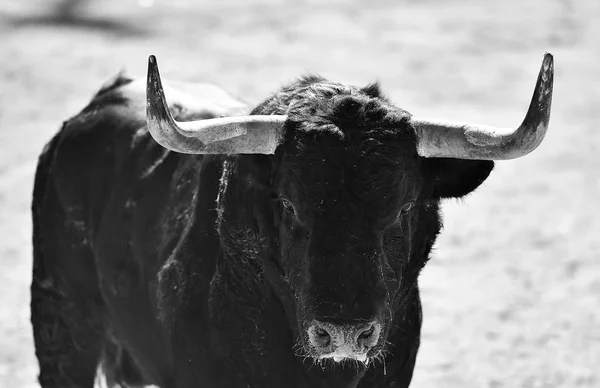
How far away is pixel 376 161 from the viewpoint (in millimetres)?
4316

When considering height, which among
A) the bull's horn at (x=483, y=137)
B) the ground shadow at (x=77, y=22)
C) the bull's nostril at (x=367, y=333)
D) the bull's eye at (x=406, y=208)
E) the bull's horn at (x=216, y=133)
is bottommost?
the bull's nostril at (x=367, y=333)

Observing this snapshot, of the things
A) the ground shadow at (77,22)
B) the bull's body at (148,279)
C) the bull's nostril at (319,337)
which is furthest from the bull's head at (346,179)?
the ground shadow at (77,22)

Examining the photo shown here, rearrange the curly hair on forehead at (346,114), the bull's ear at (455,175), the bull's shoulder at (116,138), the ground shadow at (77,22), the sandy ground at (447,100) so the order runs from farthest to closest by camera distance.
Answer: the ground shadow at (77,22) < the sandy ground at (447,100) < the bull's shoulder at (116,138) < the bull's ear at (455,175) < the curly hair on forehead at (346,114)

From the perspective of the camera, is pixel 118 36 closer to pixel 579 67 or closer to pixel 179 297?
pixel 579 67

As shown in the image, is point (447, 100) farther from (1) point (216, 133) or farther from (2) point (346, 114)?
(1) point (216, 133)

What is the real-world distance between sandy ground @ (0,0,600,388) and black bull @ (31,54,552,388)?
8.36 feet

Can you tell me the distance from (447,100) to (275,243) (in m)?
10.3

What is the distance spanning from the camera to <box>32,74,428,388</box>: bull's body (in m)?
4.69

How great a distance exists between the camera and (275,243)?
455 centimetres

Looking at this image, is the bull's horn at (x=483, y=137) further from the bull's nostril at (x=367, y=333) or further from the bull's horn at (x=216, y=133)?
the bull's nostril at (x=367, y=333)

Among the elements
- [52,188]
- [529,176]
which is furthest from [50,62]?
[52,188]

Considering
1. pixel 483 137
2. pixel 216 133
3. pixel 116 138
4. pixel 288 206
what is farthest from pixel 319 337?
pixel 116 138

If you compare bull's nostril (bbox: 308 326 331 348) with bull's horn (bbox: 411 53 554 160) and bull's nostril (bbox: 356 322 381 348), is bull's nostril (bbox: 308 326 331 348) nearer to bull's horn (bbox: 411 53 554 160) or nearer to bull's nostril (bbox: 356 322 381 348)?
bull's nostril (bbox: 356 322 381 348)

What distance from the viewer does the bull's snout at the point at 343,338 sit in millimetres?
4035
